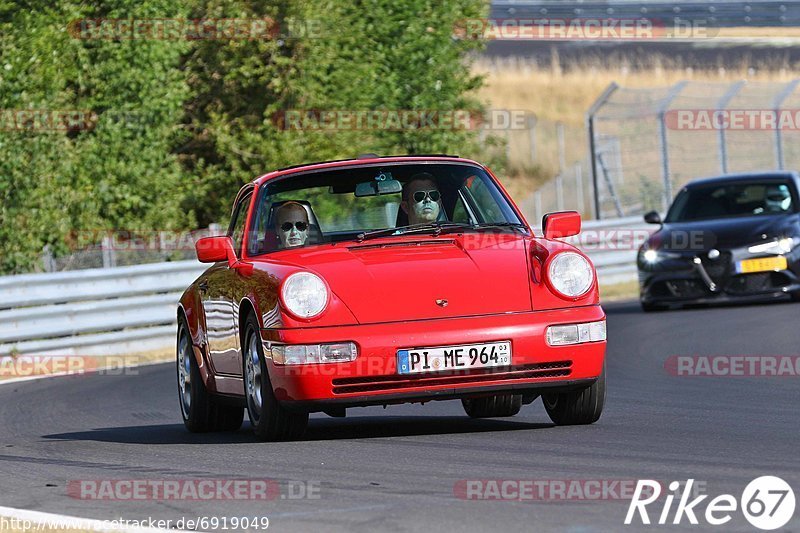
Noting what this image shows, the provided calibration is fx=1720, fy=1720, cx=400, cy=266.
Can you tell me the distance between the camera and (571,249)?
27.5ft

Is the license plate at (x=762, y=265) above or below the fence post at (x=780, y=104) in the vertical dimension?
below

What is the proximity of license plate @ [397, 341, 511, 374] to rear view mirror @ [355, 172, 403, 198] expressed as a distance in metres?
1.54

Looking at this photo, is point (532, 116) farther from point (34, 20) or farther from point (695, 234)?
point (695, 234)

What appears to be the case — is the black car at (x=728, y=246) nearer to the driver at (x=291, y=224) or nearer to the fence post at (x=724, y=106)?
the fence post at (x=724, y=106)

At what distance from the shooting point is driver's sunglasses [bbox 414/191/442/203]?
30.6 feet

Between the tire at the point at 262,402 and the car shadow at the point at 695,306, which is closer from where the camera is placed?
the tire at the point at 262,402

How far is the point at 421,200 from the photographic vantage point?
30.6ft

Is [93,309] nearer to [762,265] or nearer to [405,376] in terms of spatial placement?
[762,265]

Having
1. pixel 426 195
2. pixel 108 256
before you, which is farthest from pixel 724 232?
pixel 426 195

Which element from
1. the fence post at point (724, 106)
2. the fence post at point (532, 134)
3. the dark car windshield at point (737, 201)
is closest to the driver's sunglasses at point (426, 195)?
the dark car windshield at point (737, 201)

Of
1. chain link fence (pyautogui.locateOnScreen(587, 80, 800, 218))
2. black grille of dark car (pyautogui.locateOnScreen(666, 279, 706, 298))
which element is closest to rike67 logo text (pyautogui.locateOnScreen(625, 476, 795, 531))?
black grille of dark car (pyautogui.locateOnScreen(666, 279, 706, 298))

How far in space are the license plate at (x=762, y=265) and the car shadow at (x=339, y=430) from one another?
27.7 ft

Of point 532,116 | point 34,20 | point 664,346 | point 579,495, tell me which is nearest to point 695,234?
point 664,346

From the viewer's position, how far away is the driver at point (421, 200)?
30.4 ft
